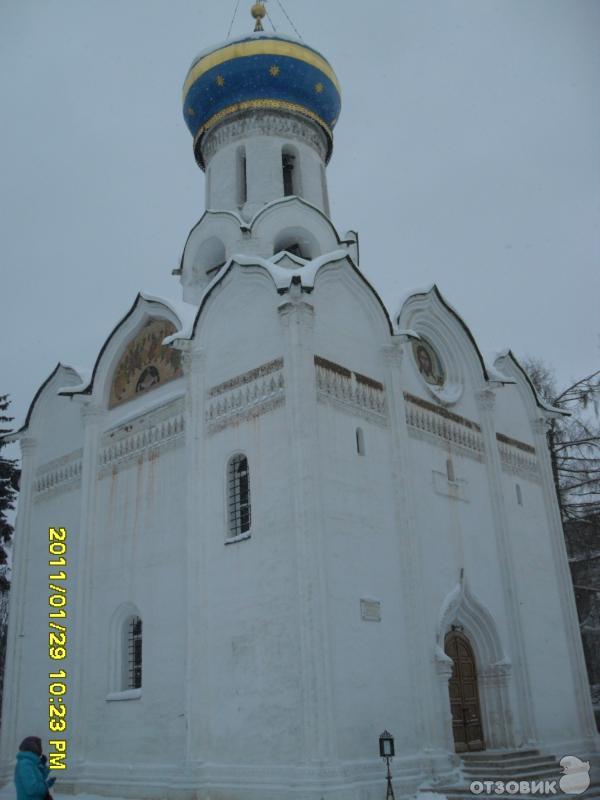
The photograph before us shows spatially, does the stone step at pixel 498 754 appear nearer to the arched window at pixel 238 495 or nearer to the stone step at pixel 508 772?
the stone step at pixel 508 772

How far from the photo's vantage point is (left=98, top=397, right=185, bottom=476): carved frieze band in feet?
37.5

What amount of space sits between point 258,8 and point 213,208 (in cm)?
463

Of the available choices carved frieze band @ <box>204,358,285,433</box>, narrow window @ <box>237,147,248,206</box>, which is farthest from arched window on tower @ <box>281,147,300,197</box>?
carved frieze band @ <box>204,358,285,433</box>

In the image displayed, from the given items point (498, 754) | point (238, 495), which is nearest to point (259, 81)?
point (238, 495)

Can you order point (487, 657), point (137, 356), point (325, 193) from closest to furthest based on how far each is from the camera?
point (487, 657)
point (137, 356)
point (325, 193)

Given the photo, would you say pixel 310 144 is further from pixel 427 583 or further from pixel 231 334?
pixel 427 583

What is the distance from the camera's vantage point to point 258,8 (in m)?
16.3

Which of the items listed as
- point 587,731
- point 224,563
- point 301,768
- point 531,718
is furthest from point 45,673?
point 587,731

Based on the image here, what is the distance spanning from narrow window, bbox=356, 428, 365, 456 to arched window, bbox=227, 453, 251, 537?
4.70ft

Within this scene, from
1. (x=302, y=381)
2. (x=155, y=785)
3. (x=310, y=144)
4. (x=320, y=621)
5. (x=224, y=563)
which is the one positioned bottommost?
(x=155, y=785)

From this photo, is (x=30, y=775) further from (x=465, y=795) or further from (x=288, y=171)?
(x=288, y=171)

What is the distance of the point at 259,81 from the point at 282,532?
8996 mm

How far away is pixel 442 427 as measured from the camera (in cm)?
1207

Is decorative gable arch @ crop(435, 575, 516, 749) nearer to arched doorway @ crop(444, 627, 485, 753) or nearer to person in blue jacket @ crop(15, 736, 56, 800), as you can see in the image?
arched doorway @ crop(444, 627, 485, 753)
